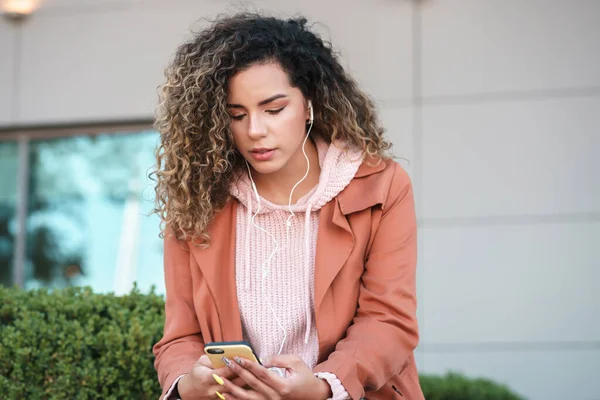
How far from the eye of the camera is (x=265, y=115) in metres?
3.15

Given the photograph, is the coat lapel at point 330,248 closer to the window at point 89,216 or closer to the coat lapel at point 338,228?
the coat lapel at point 338,228

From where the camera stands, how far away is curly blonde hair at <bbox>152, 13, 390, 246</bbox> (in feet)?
10.5

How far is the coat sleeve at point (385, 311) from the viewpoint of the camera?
292 centimetres

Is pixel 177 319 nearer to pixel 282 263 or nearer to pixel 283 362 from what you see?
pixel 282 263

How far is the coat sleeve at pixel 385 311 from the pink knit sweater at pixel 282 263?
0.20m

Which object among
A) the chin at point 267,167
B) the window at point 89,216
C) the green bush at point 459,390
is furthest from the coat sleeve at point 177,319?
the window at point 89,216

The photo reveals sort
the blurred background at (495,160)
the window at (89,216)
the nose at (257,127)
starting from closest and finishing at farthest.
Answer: the nose at (257,127) → the blurred background at (495,160) → the window at (89,216)

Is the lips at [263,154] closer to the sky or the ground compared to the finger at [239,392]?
closer to the sky

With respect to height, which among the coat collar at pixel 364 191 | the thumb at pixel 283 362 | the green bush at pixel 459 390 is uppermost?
the coat collar at pixel 364 191

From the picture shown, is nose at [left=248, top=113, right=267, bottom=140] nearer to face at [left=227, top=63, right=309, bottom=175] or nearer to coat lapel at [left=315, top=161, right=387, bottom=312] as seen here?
face at [left=227, top=63, right=309, bottom=175]

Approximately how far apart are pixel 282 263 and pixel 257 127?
533mm

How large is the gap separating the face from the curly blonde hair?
0.11 ft

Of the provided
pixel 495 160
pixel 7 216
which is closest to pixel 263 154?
pixel 495 160

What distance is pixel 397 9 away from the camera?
7266 mm
